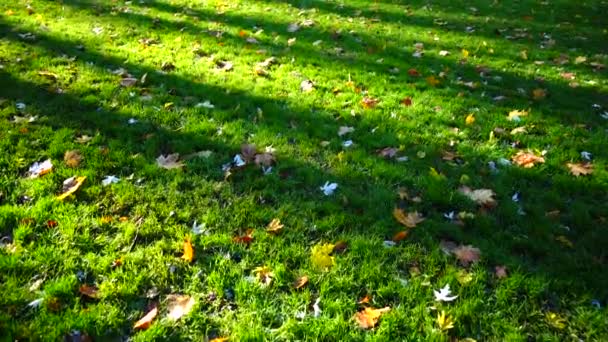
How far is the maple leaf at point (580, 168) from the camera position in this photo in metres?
4.55

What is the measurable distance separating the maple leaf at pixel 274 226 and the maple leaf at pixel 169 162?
3.70 ft

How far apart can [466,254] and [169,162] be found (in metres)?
2.67

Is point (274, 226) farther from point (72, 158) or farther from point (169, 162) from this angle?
point (72, 158)

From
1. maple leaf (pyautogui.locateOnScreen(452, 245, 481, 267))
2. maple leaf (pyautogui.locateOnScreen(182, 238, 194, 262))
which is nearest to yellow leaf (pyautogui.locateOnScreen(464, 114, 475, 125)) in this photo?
maple leaf (pyautogui.locateOnScreen(452, 245, 481, 267))

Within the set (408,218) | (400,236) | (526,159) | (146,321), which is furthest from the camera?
(526,159)

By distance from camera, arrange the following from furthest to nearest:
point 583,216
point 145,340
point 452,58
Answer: point 452,58 → point 583,216 → point 145,340

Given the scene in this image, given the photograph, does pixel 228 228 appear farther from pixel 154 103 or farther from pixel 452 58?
pixel 452 58

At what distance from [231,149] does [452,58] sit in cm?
456

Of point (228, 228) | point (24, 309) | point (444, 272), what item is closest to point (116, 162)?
point (228, 228)

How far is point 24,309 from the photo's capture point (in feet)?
9.24

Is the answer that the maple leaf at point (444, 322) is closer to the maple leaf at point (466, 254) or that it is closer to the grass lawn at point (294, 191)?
the grass lawn at point (294, 191)

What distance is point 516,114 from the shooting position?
18.6 ft

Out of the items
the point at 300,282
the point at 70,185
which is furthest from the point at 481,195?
the point at 70,185

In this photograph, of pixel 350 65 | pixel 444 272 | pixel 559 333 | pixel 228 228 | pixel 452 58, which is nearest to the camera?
pixel 559 333
